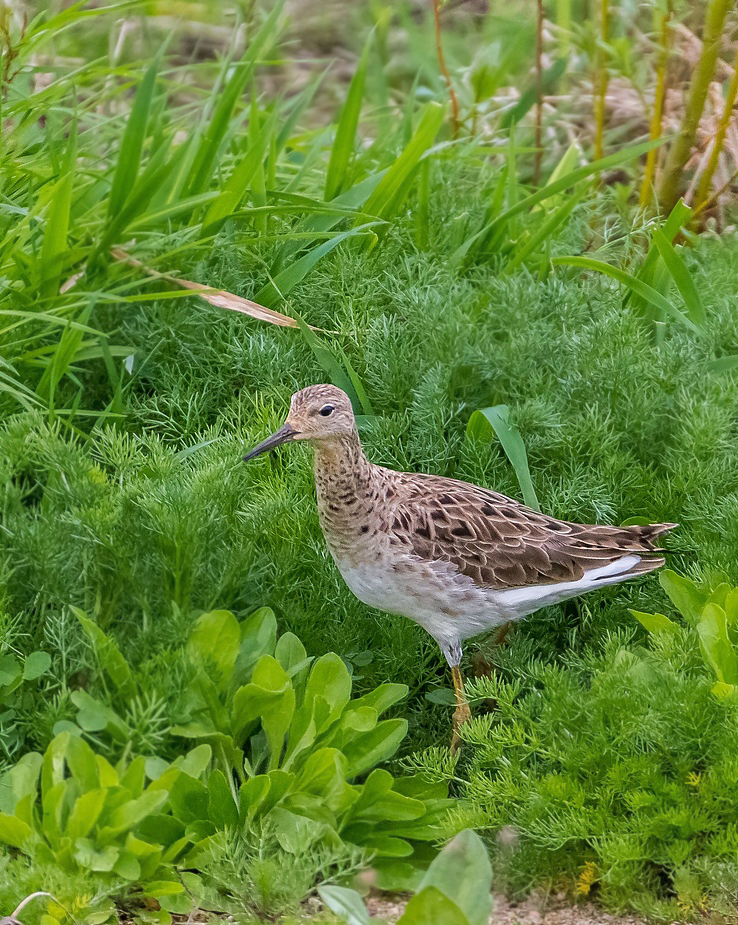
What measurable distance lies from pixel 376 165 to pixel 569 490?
233 centimetres

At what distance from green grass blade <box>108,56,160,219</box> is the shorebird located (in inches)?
52.5

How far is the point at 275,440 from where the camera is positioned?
4.07 m

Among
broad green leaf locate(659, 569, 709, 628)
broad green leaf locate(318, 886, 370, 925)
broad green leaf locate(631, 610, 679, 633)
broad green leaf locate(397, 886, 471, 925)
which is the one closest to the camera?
broad green leaf locate(397, 886, 471, 925)

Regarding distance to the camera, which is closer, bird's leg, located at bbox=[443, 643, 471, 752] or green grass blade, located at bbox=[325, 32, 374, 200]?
bird's leg, located at bbox=[443, 643, 471, 752]

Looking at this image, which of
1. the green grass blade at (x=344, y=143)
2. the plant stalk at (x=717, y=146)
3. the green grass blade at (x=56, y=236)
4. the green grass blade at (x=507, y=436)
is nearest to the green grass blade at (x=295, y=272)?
the green grass blade at (x=344, y=143)

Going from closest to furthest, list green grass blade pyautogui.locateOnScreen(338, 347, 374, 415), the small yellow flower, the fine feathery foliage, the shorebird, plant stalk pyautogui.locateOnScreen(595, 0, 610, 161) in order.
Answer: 1. the fine feathery foliage
2. the small yellow flower
3. the shorebird
4. green grass blade pyautogui.locateOnScreen(338, 347, 374, 415)
5. plant stalk pyautogui.locateOnScreen(595, 0, 610, 161)

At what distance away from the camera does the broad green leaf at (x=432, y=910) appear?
292cm

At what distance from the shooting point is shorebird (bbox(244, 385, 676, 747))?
4.13 metres

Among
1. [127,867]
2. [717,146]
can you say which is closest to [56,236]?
[127,867]

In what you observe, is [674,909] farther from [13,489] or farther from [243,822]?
[13,489]

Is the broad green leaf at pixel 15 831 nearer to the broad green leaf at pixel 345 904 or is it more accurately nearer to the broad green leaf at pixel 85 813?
the broad green leaf at pixel 85 813

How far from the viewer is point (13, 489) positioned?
159 inches

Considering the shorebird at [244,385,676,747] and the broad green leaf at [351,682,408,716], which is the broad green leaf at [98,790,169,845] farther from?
the shorebird at [244,385,676,747]

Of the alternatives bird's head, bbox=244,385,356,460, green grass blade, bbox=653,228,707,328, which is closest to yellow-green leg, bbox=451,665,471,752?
bird's head, bbox=244,385,356,460
